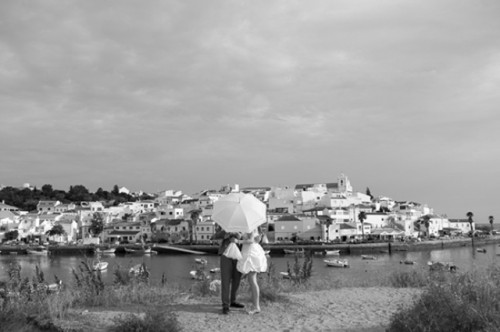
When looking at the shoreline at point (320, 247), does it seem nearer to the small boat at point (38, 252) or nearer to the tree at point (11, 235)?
the small boat at point (38, 252)

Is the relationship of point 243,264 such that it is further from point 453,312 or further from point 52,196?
point 52,196

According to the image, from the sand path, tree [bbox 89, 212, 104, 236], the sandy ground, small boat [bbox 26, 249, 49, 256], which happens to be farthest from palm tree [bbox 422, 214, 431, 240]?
the sandy ground

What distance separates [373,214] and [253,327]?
7893 centimetres

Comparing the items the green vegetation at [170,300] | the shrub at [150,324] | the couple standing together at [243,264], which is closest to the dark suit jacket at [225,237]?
the couple standing together at [243,264]

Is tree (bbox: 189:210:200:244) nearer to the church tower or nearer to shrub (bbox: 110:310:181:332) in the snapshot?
the church tower

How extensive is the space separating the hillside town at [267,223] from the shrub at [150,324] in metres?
59.8

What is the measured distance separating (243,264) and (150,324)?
179cm

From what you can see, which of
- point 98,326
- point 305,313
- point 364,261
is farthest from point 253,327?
point 364,261

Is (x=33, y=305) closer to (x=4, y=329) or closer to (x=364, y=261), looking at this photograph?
(x=4, y=329)

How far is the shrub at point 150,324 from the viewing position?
21.0 feet

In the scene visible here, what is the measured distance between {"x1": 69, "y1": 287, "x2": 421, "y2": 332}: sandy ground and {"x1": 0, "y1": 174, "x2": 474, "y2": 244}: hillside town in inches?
2271

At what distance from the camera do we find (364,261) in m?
49.9

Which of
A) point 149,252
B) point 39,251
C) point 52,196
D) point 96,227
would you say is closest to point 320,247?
point 149,252

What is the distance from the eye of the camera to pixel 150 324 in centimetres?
641
